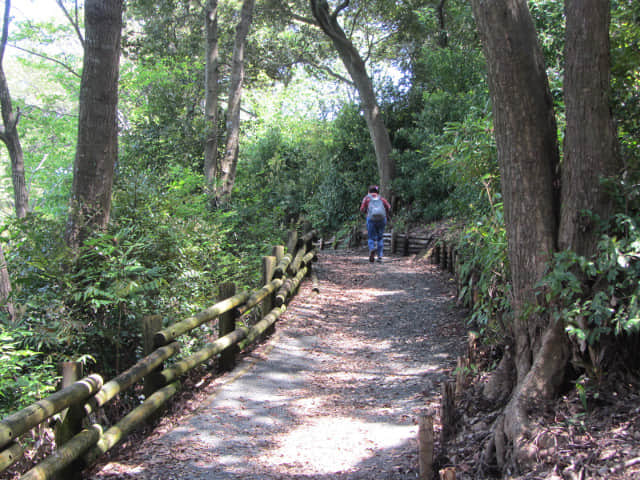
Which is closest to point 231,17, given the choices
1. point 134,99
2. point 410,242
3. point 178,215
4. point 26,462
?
point 134,99

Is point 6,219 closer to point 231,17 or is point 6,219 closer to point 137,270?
point 137,270

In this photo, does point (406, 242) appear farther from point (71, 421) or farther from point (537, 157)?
point (71, 421)

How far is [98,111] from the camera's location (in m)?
7.41

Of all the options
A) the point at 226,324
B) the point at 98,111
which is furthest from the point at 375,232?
the point at 98,111

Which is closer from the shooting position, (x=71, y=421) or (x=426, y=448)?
(x=426, y=448)

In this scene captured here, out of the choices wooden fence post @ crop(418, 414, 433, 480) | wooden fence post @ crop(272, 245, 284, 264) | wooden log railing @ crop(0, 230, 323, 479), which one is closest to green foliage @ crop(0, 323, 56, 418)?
wooden log railing @ crop(0, 230, 323, 479)

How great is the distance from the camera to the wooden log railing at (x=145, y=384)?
3.75 metres

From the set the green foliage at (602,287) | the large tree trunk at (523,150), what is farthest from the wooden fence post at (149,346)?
the green foliage at (602,287)

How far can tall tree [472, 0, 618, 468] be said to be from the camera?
436cm

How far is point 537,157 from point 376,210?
379 inches

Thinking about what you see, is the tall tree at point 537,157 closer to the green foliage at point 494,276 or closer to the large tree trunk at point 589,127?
the large tree trunk at point 589,127

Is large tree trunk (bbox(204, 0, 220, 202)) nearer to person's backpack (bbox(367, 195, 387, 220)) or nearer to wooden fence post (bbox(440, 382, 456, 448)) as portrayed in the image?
person's backpack (bbox(367, 195, 387, 220))

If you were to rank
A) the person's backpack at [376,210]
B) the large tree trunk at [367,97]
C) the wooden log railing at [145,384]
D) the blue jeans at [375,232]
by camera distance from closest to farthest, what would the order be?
the wooden log railing at [145,384] → the person's backpack at [376,210] → the blue jeans at [375,232] → the large tree trunk at [367,97]

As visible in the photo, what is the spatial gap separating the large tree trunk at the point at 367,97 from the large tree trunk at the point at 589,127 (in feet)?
53.7
